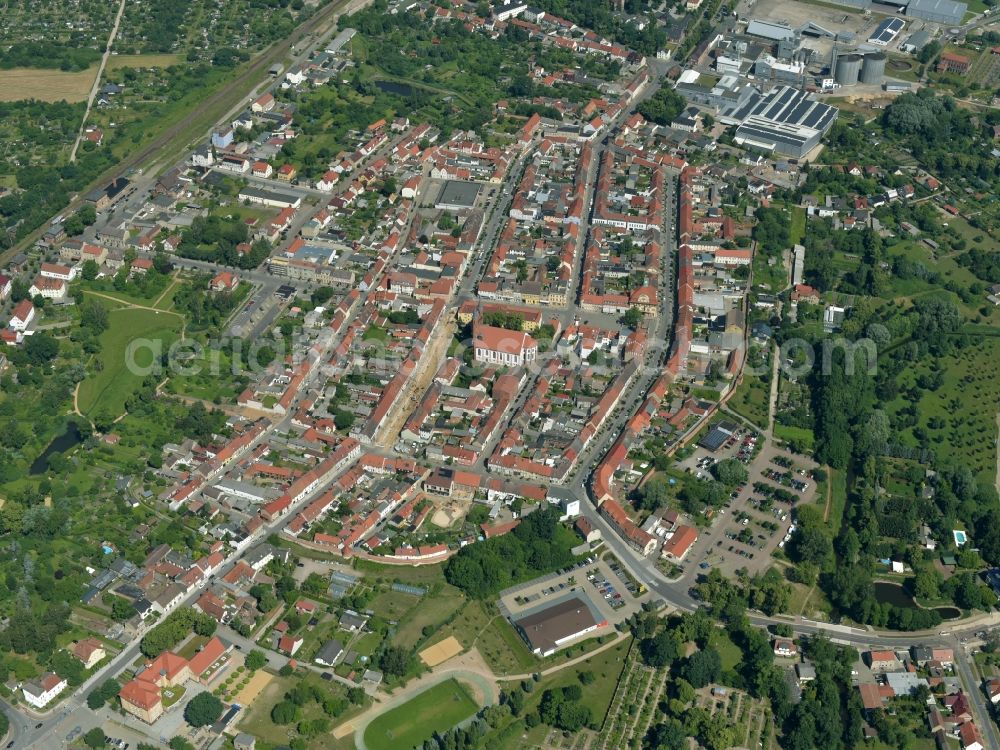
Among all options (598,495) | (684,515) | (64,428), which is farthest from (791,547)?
(64,428)

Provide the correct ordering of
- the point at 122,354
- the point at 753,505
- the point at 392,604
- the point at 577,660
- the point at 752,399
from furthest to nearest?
the point at 122,354, the point at 752,399, the point at 753,505, the point at 392,604, the point at 577,660

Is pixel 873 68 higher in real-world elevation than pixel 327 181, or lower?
higher

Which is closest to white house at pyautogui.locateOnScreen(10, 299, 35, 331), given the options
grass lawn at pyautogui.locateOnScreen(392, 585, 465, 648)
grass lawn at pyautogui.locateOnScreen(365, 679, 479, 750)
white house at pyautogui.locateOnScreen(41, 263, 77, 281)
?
white house at pyautogui.locateOnScreen(41, 263, 77, 281)

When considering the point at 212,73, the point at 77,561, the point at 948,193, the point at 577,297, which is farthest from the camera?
the point at 212,73

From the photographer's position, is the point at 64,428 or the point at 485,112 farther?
the point at 485,112

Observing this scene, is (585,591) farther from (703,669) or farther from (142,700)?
(142,700)

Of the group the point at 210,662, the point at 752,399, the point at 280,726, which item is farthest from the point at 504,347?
the point at 280,726

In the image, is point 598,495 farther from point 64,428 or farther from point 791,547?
point 64,428

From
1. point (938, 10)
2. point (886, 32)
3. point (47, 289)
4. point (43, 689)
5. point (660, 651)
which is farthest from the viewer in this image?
point (938, 10)
